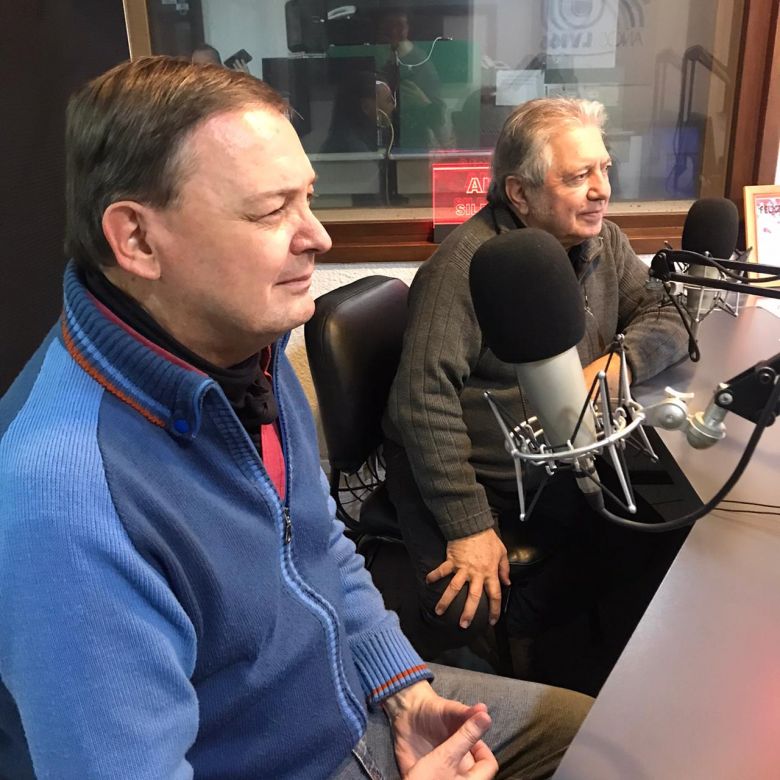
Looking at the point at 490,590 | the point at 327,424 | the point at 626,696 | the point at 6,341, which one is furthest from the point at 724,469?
the point at 6,341

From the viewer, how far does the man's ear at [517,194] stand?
1.50 meters

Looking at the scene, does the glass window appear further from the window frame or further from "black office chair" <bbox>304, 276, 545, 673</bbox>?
"black office chair" <bbox>304, 276, 545, 673</bbox>

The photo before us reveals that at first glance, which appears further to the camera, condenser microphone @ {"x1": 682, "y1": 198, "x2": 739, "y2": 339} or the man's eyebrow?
condenser microphone @ {"x1": 682, "y1": 198, "x2": 739, "y2": 339}

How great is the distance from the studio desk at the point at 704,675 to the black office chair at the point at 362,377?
55cm

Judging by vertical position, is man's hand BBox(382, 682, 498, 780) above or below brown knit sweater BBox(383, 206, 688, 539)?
below

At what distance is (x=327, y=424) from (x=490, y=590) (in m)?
0.43

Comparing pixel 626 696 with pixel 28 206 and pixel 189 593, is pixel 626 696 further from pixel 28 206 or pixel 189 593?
pixel 28 206

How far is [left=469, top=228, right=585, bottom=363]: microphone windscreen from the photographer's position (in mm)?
621

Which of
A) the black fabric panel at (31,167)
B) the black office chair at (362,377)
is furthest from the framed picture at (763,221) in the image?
the black fabric panel at (31,167)

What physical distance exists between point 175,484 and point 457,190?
1.68m

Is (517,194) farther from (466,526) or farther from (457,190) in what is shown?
(457,190)

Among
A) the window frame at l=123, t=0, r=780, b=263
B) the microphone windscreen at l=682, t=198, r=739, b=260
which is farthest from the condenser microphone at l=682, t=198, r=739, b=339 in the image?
the window frame at l=123, t=0, r=780, b=263

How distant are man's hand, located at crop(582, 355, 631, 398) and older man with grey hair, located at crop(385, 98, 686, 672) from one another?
14 mm

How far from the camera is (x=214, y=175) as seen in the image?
77 centimetres
